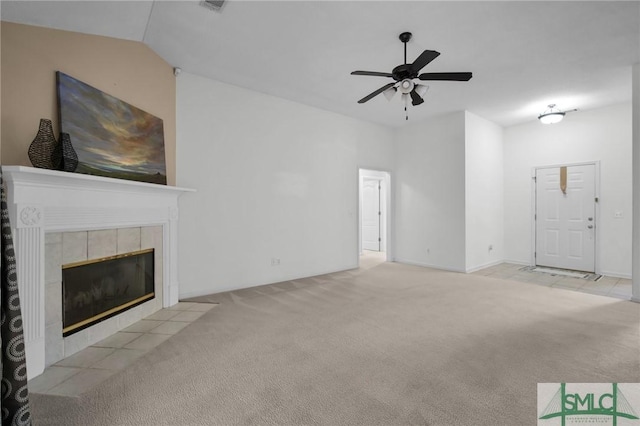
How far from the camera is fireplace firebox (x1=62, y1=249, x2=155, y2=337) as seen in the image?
251 cm

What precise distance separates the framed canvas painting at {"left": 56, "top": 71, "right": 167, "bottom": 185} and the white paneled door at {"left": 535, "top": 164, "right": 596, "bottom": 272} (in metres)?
7.05

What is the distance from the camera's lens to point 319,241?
17.7 feet

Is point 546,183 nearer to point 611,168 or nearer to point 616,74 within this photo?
point 611,168

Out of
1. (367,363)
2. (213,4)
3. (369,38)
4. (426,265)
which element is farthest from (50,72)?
(426,265)

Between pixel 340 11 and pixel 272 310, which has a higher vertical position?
pixel 340 11

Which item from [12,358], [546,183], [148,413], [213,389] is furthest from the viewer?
[546,183]

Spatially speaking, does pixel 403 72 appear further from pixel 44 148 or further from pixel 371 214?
pixel 371 214

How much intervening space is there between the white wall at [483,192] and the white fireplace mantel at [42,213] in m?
5.37

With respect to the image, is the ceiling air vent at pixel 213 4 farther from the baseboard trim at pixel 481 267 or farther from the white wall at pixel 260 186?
the baseboard trim at pixel 481 267

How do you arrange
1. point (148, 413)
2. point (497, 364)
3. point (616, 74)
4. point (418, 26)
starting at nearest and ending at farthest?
point (148, 413), point (497, 364), point (418, 26), point (616, 74)

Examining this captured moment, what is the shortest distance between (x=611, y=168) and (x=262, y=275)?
646cm

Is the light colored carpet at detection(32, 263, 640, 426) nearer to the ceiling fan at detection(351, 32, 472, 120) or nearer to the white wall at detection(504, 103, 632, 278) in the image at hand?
the white wall at detection(504, 103, 632, 278)

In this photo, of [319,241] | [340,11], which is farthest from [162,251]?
[340,11]

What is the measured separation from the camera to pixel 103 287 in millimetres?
2830
